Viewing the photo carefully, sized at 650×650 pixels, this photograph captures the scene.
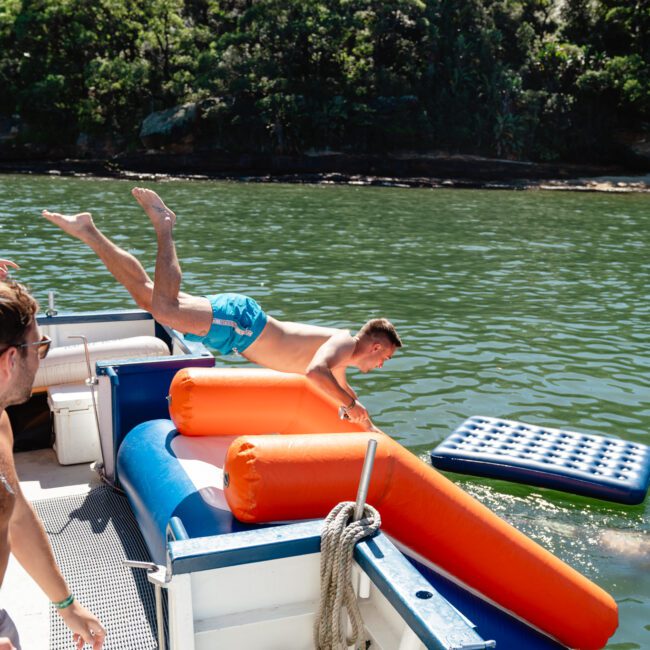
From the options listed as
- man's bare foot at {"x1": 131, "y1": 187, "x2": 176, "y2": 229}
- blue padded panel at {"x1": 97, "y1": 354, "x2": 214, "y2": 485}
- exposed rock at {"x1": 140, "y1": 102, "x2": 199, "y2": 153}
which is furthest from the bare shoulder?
exposed rock at {"x1": 140, "y1": 102, "x2": 199, "y2": 153}

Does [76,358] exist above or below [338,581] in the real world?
below

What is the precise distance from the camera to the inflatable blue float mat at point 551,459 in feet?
19.6

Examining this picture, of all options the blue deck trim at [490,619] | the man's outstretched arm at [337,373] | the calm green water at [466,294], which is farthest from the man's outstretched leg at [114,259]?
the blue deck trim at [490,619]

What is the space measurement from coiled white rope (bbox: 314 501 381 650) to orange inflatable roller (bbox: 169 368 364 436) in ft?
6.09

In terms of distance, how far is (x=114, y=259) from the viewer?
589 cm

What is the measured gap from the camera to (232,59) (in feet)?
159

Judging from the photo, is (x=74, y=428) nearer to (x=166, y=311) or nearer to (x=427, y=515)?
(x=166, y=311)

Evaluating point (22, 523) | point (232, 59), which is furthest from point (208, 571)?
point (232, 59)

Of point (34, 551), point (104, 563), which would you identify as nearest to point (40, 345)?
point (34, 551)

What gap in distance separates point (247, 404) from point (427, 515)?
1374 millimetres

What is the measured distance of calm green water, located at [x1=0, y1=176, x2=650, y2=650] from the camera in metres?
6.17

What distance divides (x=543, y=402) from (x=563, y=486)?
262 cm

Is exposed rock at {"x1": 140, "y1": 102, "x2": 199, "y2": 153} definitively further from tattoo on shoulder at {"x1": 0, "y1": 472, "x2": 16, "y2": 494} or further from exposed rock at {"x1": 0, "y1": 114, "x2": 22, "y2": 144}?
tattoo on shoulder at {"x1": 0, "y1": 472, "x2": 16, "y2": 494}

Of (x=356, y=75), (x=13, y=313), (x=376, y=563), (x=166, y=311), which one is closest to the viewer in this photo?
(x=13, y=313)
